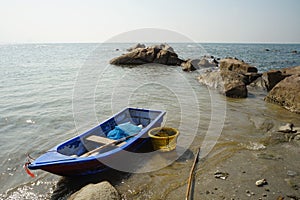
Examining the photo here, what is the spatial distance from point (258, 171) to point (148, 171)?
2.83 meters

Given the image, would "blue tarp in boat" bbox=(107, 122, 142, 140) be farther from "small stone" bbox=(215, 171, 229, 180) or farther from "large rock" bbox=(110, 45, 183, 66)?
"large rock" bbox=(110, 45, 183, 66)

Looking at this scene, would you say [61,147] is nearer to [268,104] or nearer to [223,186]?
[223,186]

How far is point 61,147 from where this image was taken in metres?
5.80

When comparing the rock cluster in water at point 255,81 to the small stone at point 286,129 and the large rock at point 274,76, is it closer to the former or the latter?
the large rock at point 274,76

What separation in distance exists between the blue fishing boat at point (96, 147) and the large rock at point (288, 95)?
23.3 feet

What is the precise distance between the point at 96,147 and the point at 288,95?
1004 cm

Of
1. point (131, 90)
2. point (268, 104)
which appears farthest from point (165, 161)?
point (131, 90)

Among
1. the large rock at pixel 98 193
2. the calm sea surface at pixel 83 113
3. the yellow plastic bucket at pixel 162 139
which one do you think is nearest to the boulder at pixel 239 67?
the calm sea surface at pixel 83 113

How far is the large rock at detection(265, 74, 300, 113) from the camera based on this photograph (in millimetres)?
10984

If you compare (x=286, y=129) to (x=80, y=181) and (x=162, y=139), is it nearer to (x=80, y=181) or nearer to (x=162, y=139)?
(x=162, y=139)

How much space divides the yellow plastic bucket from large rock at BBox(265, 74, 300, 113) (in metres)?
7.08

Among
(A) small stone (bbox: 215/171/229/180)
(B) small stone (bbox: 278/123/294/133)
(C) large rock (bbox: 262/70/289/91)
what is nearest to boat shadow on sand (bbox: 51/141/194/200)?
(A) small stone (bbox: 215/171/229/180)

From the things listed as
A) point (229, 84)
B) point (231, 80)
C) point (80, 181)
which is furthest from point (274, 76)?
point (80, 181)

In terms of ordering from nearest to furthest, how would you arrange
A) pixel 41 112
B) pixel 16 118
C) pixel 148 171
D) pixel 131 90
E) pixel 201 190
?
pixel 201 190
pixel 148 171
pixel 16 118
pixel 41 112
pixel 131 90
